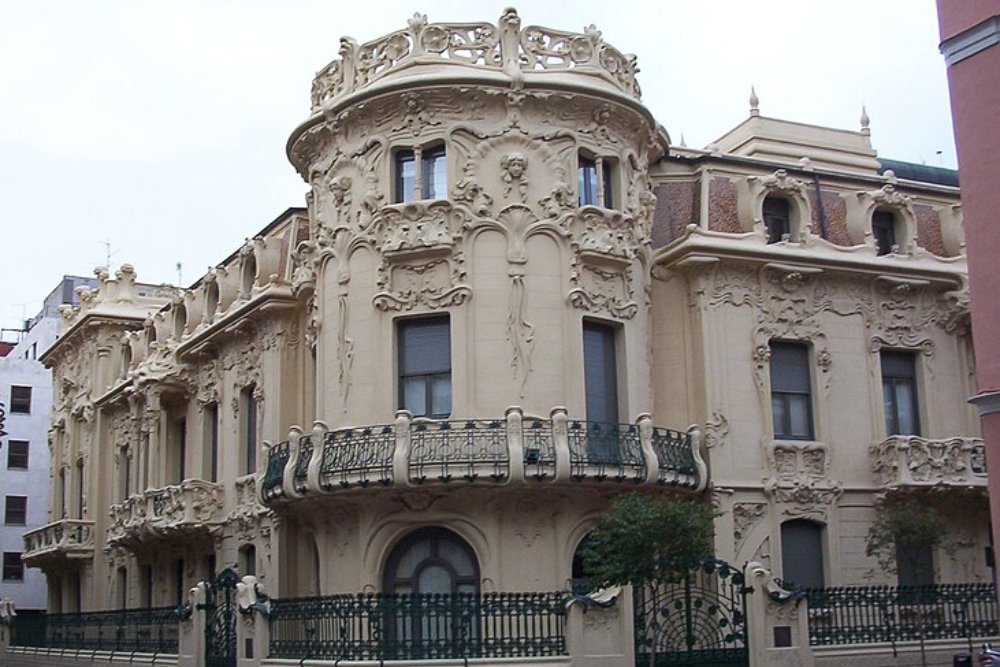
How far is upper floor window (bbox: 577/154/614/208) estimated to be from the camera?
1105 inches

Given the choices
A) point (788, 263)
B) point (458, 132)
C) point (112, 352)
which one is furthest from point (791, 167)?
point (112, 352)

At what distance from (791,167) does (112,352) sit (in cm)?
2455

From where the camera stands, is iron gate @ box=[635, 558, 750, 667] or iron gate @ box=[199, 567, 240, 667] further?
iron gate @ box=[199, 567, 240, 667]

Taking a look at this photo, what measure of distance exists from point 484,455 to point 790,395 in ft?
25.8

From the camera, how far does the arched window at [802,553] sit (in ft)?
94.4

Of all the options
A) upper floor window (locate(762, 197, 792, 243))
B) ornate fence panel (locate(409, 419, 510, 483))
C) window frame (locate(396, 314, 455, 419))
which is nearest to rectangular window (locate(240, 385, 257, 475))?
window frame (locate(396, 314, 455, 419))

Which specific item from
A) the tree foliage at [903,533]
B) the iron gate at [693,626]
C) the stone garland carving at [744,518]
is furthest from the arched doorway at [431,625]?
the tree foliage at [903,533]

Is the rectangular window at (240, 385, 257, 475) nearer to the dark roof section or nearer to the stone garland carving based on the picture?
the stone garland carving

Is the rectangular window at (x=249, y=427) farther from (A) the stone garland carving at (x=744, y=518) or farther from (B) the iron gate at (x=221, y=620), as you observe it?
(A) the stone garland carving at (x=744, y=518)

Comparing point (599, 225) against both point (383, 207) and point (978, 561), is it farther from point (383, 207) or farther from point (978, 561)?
point (978, 561)

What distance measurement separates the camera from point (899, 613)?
25.4 m

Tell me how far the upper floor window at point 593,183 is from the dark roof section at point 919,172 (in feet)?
59.8

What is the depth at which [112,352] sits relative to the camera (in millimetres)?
46250

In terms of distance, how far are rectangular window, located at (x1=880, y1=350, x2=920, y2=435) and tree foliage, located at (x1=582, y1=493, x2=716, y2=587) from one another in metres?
9.04
